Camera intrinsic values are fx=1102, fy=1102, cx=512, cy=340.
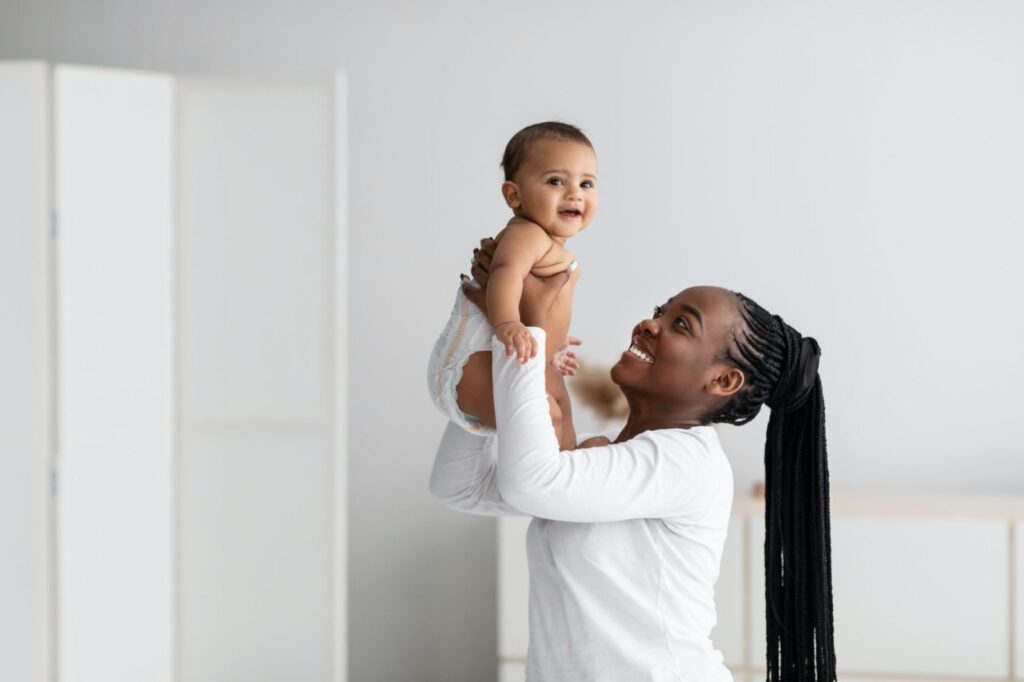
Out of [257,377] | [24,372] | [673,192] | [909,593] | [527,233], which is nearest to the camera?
[527,233]

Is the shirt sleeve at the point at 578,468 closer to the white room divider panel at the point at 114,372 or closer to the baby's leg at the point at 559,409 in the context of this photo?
the baby's leg at the point at 559,409

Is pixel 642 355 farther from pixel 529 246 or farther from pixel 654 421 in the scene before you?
pixel 529 246

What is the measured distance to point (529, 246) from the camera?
1.44m

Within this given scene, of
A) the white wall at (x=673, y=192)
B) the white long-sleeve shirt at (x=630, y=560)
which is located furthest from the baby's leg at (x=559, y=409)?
the white wall at (x=673, y=192)

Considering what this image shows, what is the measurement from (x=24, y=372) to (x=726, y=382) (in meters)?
1.91

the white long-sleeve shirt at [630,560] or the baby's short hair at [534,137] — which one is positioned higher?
the baby's short hair at [534,137]

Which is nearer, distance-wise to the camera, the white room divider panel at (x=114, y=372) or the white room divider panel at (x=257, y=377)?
the white room divider panel at (x=114, y=372)

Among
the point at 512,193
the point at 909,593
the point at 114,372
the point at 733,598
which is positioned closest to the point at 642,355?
the point at 512,193

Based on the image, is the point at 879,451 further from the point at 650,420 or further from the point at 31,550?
the point at 31,550

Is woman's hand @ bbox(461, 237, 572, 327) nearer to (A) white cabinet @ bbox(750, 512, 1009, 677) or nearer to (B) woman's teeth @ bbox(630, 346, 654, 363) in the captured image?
(B) woman's teeth @ bbox(630, 346, 654, 363)

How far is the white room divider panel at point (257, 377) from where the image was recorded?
2.93 m

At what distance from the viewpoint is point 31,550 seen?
2.74m

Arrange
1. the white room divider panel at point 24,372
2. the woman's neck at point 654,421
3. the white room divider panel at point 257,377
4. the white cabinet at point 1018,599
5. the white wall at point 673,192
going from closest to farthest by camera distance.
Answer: the woman's neck at point 654,421
the white room divider panel at point 24,372
the white cabinet at point 1018,599
the white room divider panel at point 257,377
the white wall at point 673,192

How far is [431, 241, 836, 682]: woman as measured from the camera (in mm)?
1369
